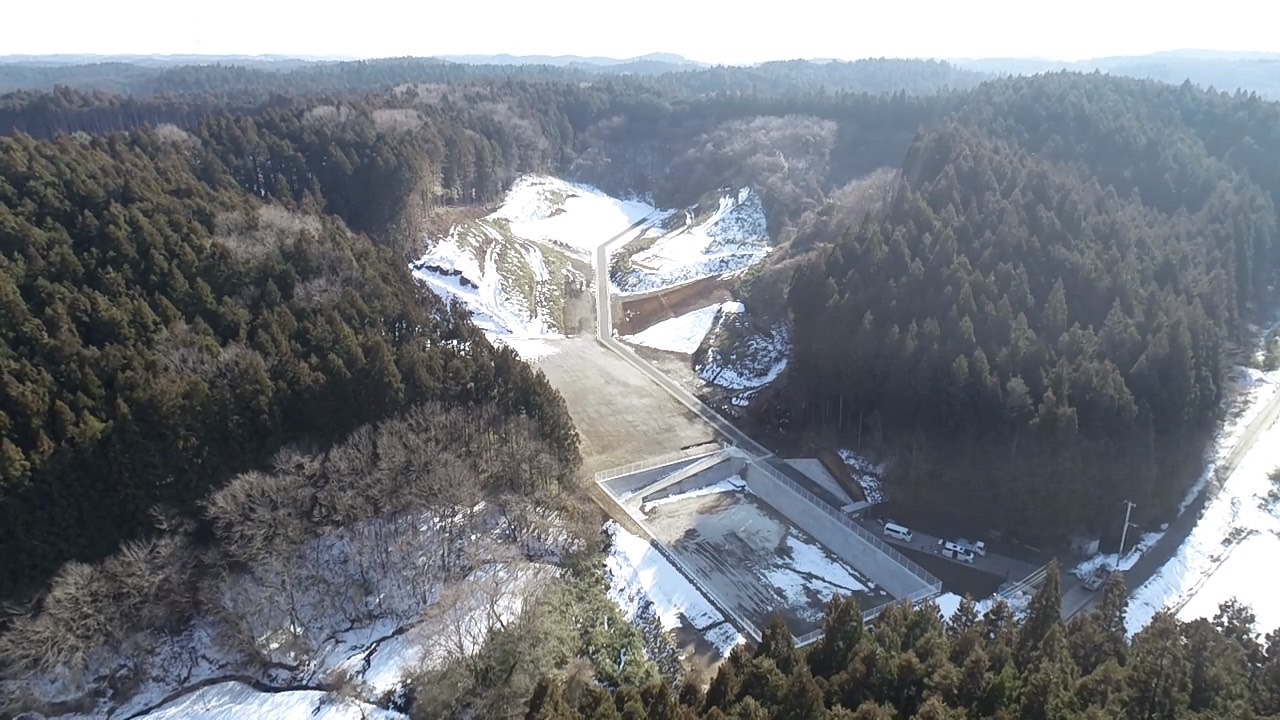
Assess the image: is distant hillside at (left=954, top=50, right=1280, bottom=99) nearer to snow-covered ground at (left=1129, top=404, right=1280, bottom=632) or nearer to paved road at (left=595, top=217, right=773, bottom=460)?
paved road at (left=595, top=217, right=773, bottom=460)

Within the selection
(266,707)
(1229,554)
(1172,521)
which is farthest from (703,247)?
(266,707)

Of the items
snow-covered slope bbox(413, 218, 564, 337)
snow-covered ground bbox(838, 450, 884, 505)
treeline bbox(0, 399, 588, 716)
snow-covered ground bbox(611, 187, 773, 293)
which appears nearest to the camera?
treeline bbox(0, 399, 588, 716)

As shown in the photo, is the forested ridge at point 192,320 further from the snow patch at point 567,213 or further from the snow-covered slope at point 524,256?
the snow patch at point 567,213

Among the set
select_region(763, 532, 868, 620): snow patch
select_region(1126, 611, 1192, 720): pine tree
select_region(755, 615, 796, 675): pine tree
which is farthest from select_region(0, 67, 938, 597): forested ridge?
select_region(1126, 611, 1192, 720): pine tree

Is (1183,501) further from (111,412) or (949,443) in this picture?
(111,412)

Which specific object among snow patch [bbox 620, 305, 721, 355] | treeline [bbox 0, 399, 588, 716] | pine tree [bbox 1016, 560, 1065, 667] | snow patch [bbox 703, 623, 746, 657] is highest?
pine tree [bbox 1016, 560, 1065, 667]
